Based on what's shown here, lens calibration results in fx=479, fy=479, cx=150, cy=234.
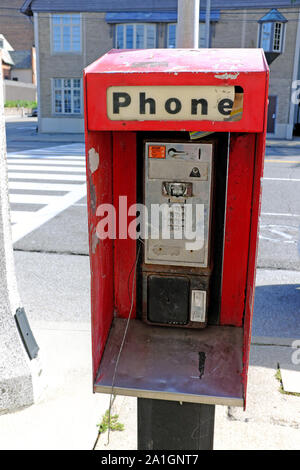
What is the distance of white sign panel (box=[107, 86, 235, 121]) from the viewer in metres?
1.74

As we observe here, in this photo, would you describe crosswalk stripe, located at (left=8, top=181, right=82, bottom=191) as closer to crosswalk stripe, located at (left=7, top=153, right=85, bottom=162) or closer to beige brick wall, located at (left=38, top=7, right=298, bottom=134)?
crosswalk stripe, located at (left=7, top=153, right=85, bottom=162)

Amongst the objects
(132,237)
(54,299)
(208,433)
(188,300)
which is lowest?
(54,299)

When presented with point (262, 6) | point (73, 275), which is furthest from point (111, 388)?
point (262, 6)

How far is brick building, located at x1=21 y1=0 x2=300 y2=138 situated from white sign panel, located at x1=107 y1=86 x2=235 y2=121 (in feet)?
68.1

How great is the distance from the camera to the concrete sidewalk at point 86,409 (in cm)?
269

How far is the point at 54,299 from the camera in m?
4.71

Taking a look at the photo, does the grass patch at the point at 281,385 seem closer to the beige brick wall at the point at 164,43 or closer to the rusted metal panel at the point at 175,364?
the rusted metal panel at the point at 175,364

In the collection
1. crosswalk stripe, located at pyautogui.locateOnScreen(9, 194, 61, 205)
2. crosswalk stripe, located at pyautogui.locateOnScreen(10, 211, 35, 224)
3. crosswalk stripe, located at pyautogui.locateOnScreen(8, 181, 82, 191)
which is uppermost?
crosswalk stripe, located at pyautogui.locateOnScreen(8, 181, 82, 191)

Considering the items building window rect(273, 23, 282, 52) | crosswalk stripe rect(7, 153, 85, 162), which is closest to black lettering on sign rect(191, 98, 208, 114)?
crosswalk stripe rect(7, 153, 85, 162)

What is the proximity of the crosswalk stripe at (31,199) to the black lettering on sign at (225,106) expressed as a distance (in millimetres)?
7055

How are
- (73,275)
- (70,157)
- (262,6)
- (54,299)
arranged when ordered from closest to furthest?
(54,299)
(73,275)
(70,157)
(262,6)

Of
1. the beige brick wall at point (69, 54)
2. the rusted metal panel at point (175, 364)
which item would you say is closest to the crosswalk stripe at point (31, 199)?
the rusted metal panel at point (175, 364)

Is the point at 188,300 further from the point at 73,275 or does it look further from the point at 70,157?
the point at 70,157

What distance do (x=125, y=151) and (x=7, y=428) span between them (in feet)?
5.74
